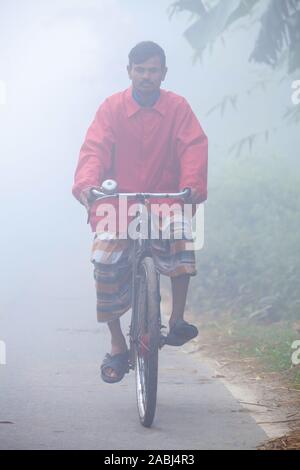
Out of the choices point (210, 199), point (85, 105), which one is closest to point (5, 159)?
point (85, 105)

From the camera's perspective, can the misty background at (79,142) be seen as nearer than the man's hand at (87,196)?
No

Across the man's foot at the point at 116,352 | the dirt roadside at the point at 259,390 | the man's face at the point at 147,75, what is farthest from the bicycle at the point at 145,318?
the man's face at the point at 147,75

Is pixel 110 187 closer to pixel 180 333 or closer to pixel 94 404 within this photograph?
pixel 180 333

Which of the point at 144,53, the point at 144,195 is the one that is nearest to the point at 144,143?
the point at 144,53

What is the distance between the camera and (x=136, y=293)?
6121 mm

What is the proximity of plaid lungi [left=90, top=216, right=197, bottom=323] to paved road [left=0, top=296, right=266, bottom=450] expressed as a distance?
0.61 m

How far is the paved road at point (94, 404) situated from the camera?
17.6 ft

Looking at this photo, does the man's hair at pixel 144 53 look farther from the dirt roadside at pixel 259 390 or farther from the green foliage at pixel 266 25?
the green foliage at pixel 266 25

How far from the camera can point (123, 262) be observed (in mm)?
6297

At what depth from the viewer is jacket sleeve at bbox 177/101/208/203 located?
632cm

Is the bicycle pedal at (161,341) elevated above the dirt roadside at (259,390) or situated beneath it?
elevated above

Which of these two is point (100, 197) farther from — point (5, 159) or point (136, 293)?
point (5, 159)

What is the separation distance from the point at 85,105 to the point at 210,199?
946cm

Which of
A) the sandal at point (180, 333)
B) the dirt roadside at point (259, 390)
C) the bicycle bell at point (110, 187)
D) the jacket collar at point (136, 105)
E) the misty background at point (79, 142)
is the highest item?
the jacket collar at point (136, 105)
